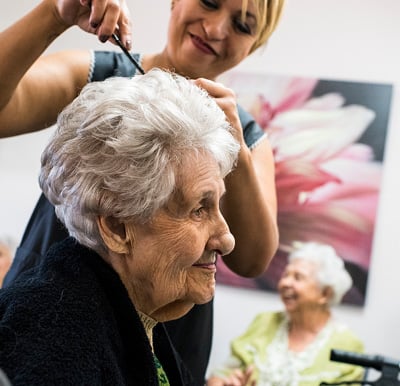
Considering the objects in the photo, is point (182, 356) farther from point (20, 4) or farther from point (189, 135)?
point (20, 4)

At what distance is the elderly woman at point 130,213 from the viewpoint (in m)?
0.88

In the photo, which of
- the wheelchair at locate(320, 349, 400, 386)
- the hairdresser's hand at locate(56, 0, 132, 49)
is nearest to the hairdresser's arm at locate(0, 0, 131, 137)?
the hairdresser's hand at locate(56, 0, 132, 49)

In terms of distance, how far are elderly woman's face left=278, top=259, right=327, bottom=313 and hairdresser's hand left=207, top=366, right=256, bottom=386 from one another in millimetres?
318

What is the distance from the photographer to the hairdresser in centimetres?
102

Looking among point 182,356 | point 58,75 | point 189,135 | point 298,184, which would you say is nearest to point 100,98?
point 189,135

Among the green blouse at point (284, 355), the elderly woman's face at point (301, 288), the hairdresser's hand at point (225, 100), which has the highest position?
the hairdresser's hand at point (225, 100)

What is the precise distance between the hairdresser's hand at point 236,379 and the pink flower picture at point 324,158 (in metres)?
0.41

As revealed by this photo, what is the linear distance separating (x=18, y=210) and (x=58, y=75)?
70.7 inches

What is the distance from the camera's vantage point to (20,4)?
2.72 meters

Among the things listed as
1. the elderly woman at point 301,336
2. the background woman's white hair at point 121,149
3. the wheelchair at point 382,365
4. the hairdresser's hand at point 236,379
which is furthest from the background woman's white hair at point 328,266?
the background woman's white hair at point 121,149

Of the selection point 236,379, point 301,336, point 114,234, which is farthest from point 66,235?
point 301,336

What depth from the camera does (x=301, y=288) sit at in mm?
2725

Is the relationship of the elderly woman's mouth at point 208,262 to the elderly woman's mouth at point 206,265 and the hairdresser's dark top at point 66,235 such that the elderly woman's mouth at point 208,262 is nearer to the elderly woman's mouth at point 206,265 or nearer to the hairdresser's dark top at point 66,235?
the elderly woman's mouth at point 206,265

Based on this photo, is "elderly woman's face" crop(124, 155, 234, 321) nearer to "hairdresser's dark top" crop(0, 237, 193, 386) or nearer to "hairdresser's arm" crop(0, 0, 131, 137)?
"hairdresser's dark top" crop(0, 237, 193, 386)
